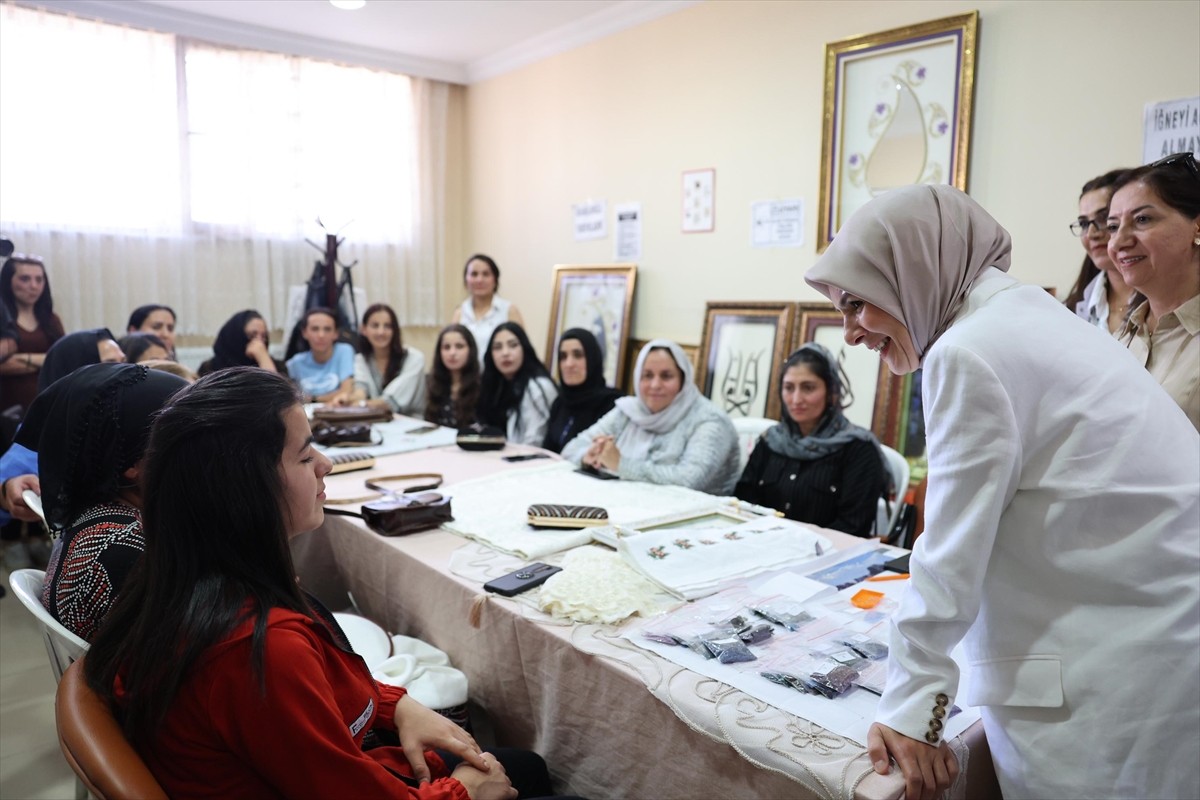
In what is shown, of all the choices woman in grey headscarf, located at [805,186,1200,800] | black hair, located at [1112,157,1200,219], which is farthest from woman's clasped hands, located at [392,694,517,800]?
black hair, located at [1112,157,1200,219]

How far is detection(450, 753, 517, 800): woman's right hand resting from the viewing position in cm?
117

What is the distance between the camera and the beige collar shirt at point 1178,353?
1749 mm

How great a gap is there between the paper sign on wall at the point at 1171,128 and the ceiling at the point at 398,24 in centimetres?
235

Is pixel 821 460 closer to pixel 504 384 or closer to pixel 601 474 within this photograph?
pixel 601 474

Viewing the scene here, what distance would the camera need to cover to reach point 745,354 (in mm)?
4008

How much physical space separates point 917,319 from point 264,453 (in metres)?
0.95

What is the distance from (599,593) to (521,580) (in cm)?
20

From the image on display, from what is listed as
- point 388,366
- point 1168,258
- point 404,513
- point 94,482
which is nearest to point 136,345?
point 388,366

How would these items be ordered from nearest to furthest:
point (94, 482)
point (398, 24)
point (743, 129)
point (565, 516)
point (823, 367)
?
point (94, 482)
point (565, 516)
point (823, 367)
point (743, 129)
point (398, 24)

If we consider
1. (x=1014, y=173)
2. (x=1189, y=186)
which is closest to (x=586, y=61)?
(x=1014, y=173)

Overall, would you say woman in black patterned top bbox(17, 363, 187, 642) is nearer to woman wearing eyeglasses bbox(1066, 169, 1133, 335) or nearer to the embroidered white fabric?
the embroidered white fabric

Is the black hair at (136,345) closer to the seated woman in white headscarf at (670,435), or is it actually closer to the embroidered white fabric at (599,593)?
the seated woman in white headscarf at (670,435)

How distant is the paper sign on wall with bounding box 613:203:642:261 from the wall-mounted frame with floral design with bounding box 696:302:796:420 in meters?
0.72

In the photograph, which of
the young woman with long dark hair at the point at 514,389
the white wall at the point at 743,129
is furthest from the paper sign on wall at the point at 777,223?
the young woman with long dark hair at the point at 514,389
